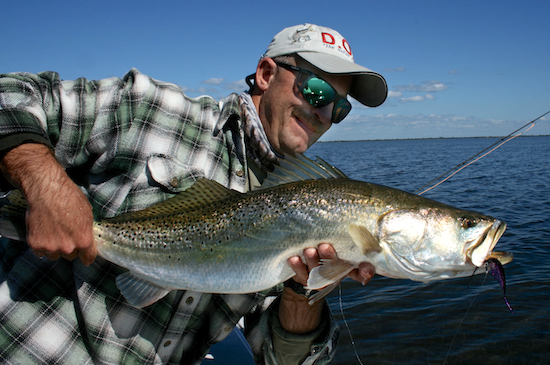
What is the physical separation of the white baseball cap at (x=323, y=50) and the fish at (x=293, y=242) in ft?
4.31

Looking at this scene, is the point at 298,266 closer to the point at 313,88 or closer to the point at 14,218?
the point at 313,88

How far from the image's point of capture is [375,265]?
263 cm

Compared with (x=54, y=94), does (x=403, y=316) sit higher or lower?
lower

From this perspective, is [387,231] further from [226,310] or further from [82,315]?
[82,315]

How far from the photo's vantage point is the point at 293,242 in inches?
103

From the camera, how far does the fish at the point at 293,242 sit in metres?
2.57

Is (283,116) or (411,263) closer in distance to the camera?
(411,263)

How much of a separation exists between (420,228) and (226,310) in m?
1.71

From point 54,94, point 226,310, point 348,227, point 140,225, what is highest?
point 54,94

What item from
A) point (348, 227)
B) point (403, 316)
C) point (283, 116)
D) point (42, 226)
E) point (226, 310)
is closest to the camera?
point (42, 226)

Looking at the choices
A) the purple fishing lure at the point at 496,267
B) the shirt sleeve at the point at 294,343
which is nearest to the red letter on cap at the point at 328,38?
the purple fishing lure at the point at 496,267

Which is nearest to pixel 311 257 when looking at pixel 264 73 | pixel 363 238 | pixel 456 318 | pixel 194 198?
pixel 363 238

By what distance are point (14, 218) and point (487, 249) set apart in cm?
300

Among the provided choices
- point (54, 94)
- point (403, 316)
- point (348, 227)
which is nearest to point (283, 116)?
point (348, 227)
